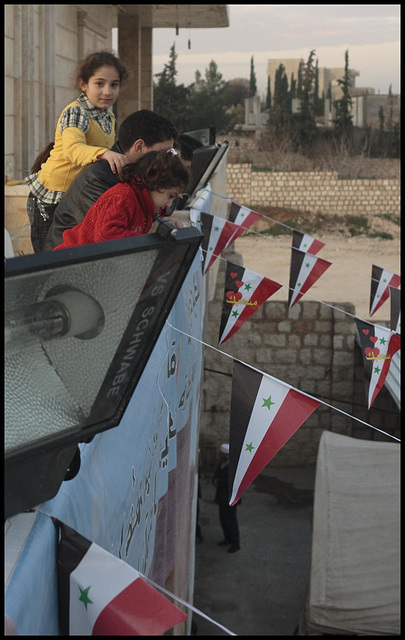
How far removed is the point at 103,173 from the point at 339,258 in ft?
81.0

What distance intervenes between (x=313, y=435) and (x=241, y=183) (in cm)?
2133

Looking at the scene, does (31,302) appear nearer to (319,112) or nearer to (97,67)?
(97,67)

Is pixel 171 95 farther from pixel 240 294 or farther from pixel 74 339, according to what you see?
pixel 74 339

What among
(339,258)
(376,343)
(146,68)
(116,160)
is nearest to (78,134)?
(116,160)

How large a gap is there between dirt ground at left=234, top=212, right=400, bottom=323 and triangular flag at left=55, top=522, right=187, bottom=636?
55.7 feet

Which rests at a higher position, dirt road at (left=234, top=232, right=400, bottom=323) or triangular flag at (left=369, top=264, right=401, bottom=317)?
triangular flag at (left=369, top=264, right=401, bottom=317)

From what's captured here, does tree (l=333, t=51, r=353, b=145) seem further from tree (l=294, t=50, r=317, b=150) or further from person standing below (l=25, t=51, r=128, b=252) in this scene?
person standing below (l=25, t=51, r=128, b=252)

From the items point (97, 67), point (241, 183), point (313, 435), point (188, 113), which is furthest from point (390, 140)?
point (97, 67)

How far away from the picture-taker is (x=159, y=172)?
7.97ft

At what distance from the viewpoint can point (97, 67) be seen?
378 centimetres

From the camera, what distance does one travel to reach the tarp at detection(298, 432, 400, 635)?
733 cm

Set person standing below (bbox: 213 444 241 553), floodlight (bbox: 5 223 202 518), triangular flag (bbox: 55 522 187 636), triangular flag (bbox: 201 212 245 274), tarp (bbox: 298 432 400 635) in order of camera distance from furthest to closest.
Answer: person standing below (bbox: 213 444 241 553) → tarp (bbox: 298 432 400 635) → triangular flag (bbox: 201 212 245 274) → triangular flag (bbox: 55 522 187 636) → floodlight (bbox: 5 223 202 518)

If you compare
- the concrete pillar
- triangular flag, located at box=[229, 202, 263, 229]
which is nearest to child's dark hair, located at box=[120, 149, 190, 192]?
triangular flag, located at box=[229, 202, 263, 229]

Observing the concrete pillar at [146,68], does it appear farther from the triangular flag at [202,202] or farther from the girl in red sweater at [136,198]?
the girl in red sweater at [136,198]
